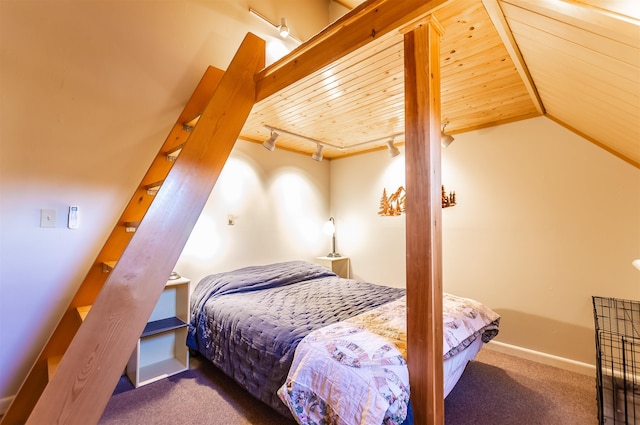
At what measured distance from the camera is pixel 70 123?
2.02 meters

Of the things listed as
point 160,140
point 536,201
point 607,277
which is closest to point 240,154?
point 160,140

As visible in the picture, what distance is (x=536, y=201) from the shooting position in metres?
2.69

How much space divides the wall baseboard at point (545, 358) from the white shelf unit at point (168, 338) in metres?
2.99

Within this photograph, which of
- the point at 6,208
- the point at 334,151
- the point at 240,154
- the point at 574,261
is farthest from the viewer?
the point at 334,151

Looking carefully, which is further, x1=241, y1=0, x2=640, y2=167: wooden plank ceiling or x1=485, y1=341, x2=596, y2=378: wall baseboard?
x1=485, y1=341, x2=596, y2=378: wall baseboard

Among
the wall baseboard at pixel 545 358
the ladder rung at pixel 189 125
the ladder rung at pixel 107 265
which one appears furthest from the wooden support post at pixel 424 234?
the wall baseboard at pixel 545 358

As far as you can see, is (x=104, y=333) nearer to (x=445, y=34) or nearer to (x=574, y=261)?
(x=445, y=34)

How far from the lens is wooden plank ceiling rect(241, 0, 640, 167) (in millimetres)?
1156

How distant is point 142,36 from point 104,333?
2277 millimetres

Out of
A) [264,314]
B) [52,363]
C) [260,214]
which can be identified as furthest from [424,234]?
[260,214]

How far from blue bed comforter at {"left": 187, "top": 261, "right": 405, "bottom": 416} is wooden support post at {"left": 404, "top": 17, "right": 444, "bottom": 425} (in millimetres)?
712

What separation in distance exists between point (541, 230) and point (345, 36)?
2.48 m

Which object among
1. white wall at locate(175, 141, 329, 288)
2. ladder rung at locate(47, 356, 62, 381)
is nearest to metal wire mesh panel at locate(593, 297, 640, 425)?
white wall at locate(175, 141, 329, 288)

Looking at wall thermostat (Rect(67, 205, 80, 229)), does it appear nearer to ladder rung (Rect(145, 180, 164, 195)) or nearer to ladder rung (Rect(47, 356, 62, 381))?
ladder rung (Rect(145, 180, 164, 195))
